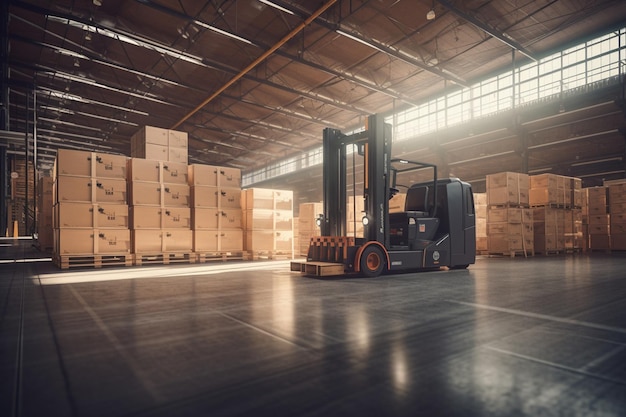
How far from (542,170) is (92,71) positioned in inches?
746

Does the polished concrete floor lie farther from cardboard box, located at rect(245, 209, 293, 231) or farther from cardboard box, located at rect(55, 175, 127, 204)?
cardboard box, located at rect(245, 209, 293, 231)

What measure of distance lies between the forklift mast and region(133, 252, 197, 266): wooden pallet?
3.97m

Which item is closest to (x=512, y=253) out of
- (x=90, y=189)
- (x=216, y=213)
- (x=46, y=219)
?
(x=216, y=213)

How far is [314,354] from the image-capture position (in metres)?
2.01

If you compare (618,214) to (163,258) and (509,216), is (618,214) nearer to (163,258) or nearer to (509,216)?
(509,216)

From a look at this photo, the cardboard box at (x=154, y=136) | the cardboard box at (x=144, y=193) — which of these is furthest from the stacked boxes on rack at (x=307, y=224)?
the cardboard box at (x=144, y=193)

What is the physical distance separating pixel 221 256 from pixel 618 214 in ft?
40.6

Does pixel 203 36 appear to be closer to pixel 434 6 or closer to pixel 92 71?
pixel 92 71

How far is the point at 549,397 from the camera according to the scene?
148cm

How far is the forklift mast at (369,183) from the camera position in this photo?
5.81 m

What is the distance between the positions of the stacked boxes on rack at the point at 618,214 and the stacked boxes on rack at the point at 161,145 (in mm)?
13245

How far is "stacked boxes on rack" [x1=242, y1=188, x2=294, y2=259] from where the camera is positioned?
984 cm

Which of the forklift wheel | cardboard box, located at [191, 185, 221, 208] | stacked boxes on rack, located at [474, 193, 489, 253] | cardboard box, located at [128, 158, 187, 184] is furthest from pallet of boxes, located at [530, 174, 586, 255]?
cardboard box, located at [128, 158, 187, 184]

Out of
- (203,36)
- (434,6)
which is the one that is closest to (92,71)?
(203,36)
